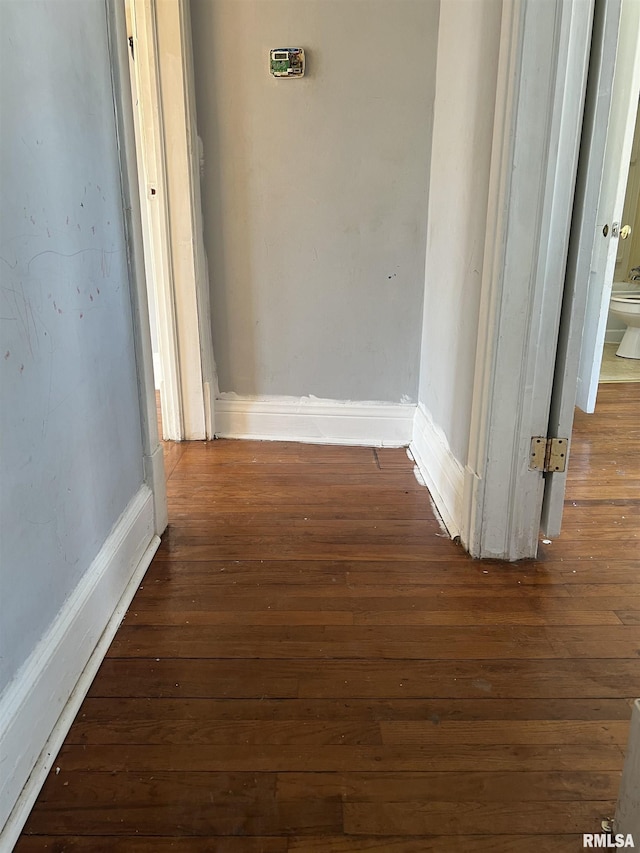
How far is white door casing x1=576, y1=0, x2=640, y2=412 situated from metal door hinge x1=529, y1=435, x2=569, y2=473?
1530 millimetres

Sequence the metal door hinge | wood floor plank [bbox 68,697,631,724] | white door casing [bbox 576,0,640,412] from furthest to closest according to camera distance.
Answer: white door casing [bbox 576,0,640,412] < the metal door hinge < wood floor plank [bbox 68,697,631,724]

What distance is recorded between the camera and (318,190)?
2.55 m

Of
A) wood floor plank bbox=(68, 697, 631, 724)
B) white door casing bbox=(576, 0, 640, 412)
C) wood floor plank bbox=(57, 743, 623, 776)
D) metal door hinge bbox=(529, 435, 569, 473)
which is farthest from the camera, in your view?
white door casing bbox=(576, 0, 640, 412)

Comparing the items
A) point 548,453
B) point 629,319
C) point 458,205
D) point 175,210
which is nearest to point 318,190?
point 175,210

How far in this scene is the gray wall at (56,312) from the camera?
3.47ft

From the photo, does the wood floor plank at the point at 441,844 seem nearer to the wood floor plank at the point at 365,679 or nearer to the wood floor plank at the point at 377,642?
the wood floor plank at the point at 365,679

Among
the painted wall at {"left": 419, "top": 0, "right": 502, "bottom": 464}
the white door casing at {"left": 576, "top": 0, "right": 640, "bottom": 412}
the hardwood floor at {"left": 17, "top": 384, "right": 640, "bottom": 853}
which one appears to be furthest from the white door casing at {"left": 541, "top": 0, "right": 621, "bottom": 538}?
the white door casing at {"left": 576, "top": 0, "right": 640, "bottom": 412}

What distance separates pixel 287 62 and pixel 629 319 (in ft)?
10.6

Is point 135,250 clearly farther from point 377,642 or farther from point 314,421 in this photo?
point 314,421

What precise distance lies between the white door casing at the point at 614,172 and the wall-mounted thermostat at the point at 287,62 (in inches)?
59.0

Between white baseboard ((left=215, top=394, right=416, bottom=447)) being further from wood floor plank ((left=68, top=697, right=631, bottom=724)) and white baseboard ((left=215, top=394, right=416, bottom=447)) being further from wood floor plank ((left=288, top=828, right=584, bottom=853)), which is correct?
wood floor plank ((left=288, top=828, right=584, bottom=853))

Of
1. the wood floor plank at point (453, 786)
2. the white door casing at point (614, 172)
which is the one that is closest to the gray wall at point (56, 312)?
the wood floor plank at point (453, 786)

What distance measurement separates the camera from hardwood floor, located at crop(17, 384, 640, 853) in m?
1.03

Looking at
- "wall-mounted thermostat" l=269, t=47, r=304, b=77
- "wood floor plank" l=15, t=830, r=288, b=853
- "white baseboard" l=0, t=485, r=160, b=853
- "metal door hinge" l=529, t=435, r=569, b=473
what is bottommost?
"wood floor plank" l=15, t=830, r=288, b=853
